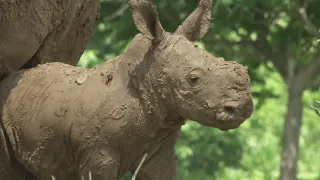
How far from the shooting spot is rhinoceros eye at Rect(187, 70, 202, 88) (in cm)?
238

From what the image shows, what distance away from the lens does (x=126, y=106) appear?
251 cm

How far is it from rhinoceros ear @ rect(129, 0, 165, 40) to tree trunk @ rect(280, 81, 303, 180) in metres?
5.68

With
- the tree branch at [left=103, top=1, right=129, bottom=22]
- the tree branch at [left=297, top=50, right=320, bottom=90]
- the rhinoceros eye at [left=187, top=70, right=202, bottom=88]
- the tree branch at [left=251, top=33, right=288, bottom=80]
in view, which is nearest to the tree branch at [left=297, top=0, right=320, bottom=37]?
the tree branch at [left=297, top=50, right=320, bottom=90]

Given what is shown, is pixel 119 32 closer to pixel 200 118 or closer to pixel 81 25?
pixel 81 25

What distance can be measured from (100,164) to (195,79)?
40 cm

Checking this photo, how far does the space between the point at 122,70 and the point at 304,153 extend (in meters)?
14.0

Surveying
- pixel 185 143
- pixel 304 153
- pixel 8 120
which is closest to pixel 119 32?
pixel 185 143

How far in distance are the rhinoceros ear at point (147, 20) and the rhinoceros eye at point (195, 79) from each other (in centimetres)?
18

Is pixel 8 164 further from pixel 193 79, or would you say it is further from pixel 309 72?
pixel 309 72

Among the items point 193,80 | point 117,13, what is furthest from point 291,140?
point 193,80

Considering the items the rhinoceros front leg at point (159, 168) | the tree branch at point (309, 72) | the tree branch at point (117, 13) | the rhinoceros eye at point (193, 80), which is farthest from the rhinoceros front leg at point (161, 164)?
the tree branch at point (309, 72)

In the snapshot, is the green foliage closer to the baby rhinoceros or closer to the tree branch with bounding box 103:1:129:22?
the baby rhinoceros

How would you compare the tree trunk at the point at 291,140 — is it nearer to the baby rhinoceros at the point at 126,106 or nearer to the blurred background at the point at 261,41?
the blurred background at the point at 261,41

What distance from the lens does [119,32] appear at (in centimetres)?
781
